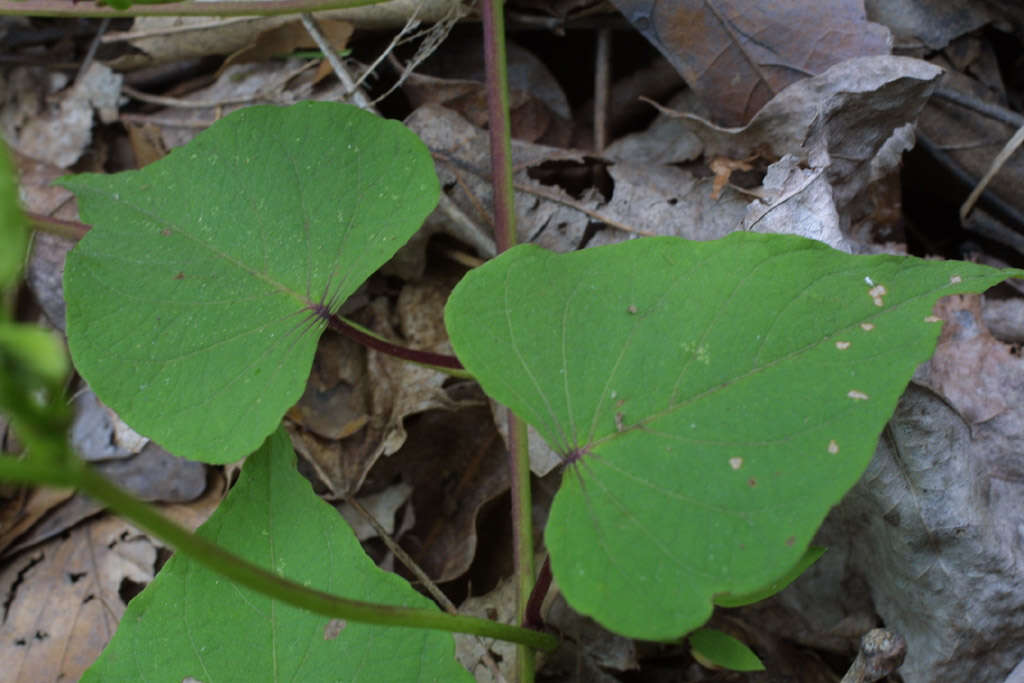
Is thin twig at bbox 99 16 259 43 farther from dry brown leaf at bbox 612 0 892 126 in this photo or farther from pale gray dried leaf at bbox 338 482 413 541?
pale gray dried leaf at bbox 338 482 413 541

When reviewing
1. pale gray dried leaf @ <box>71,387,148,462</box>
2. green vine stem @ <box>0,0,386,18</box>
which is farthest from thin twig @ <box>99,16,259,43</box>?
pale gray dried leaf @ <box>71,387,148,462</box>

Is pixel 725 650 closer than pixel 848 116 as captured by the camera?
Yes

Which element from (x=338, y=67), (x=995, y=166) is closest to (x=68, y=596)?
(x=338, y=67)

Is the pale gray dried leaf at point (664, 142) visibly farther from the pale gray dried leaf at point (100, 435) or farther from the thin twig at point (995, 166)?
the pale gray dried leaf at point (100, 435)

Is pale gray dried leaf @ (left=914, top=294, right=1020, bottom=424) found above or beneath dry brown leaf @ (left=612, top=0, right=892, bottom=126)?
beneath

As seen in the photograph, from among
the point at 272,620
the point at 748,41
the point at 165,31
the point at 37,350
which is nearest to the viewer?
the point at 37,350

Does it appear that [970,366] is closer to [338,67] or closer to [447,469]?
[447,469]

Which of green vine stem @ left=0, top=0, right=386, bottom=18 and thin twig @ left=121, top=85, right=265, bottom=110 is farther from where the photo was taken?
thin twig @ left=121, top=85, right=265, bottom=110
